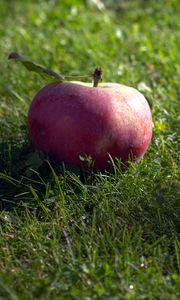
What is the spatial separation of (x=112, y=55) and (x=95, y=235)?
2.34 meters

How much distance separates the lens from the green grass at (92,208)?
7.26 ft

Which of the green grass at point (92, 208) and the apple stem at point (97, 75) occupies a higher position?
the apple stem at point (97, 75)

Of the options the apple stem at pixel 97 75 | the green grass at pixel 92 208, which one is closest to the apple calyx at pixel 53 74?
the apple stem at pixel 97 75

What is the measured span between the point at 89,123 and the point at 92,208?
374 mm

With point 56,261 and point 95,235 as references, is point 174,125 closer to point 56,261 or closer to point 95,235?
point 95,235

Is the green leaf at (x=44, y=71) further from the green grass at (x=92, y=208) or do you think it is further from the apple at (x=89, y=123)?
the green grass at (x=92, y=208)

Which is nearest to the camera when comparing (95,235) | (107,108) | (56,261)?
(56,261)

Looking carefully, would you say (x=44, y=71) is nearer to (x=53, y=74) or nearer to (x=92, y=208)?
(x=53, y=74)

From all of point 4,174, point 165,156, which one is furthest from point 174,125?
point 4,174

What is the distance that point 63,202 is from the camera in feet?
8.89

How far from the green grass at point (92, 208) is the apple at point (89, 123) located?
0.07 metres

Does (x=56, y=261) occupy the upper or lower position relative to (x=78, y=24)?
lower

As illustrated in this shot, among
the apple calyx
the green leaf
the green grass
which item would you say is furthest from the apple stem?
the green grass

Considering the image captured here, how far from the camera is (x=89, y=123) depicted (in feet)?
9.43
